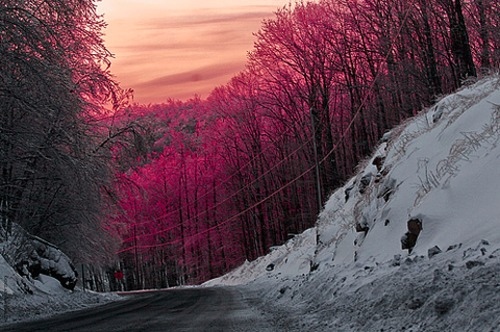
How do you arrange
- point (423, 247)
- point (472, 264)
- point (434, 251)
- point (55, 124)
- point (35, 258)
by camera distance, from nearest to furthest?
point (472, 264) → point (434, 251) → point (423, 247) → point (55, 124) → point (35, 258)

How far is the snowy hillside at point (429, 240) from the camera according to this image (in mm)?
5965

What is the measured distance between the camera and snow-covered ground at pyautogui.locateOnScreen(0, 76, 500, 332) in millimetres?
6037

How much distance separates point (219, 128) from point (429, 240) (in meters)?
52.4

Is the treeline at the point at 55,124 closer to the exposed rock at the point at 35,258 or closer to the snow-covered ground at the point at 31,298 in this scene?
the exposed rock at the point at 35,258

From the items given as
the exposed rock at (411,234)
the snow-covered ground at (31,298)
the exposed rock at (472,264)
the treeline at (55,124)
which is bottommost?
the snow-covered ground at (31,298)

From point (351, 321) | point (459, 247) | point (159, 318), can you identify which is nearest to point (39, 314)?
point (159, 318)

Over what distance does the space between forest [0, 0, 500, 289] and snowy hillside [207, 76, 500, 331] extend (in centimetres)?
388

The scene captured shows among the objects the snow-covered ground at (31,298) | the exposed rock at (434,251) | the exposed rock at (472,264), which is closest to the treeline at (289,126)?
the snow-covered ground at (31,298)

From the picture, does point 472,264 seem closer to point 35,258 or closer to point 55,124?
point 55,124

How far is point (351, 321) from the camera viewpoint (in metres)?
7.80

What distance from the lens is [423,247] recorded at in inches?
364

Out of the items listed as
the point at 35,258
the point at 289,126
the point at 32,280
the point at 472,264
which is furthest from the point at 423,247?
the point at 289,126

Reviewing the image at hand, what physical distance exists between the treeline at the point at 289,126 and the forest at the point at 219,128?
0.55ft

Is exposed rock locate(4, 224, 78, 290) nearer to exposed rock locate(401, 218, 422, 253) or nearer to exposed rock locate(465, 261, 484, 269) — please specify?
exposed rock locate(401, 218, 422, 253)
